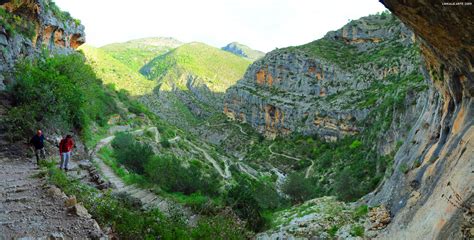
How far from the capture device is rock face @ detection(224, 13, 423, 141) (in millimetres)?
63719

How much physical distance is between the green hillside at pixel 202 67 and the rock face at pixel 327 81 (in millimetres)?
34469

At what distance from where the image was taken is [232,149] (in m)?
87.2

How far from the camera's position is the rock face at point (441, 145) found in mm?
8688

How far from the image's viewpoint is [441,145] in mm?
15281

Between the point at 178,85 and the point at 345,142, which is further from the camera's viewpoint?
the point at 178,85

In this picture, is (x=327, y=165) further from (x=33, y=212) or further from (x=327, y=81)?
(x=33, y=212)

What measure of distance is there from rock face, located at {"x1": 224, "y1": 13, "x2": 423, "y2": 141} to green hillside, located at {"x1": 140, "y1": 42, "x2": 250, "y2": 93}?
1357 inches

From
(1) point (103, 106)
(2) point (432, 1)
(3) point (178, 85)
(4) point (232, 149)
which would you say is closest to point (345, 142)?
(4) point (232, 149)

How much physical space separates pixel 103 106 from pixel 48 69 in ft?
96.6

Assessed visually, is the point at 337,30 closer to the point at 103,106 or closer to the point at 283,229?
the point at 103,106

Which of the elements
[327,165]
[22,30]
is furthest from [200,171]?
[327,165]

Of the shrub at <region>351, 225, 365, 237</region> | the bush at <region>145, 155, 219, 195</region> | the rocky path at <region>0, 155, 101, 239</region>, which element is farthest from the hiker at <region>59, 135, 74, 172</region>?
the shrub at <region>351, 225, 365, 237</region>

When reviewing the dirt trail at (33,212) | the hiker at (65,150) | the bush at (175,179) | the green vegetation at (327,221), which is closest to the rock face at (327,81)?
the green vegetation at (327,221)

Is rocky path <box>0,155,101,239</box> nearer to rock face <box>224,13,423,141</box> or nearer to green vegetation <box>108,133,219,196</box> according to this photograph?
green vegetation <box>108,133,219,196</box>
